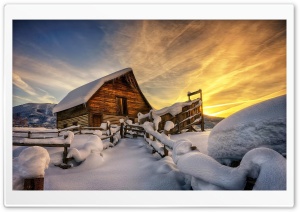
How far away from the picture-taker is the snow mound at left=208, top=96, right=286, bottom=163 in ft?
9.36

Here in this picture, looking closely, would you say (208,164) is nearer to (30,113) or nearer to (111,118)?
(30,113)

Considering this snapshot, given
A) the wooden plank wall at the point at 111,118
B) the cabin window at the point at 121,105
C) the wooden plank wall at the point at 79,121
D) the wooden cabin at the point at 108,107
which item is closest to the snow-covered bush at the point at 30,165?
the wooden cabin at the point at 108,107

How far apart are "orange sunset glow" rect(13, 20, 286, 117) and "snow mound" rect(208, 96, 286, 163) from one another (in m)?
1.08

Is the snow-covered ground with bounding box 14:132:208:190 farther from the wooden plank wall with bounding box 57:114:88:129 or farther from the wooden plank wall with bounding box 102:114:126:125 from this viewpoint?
the wooden plank wall with bounding box 102:114:126:125

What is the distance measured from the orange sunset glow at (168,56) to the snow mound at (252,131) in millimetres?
1080

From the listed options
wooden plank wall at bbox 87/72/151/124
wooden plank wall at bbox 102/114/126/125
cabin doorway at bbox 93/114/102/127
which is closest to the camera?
wooden plank wall at bbox 87/72/151/124

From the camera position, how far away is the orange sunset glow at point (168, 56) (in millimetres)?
4082

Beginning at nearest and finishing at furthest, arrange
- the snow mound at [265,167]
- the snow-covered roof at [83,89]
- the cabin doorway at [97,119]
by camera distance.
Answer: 1. the snow mound at [265,167]
2. the snow-covered roof at [83,89]
3. the cabin doorway at [97,119]

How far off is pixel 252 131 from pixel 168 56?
82.1 inches

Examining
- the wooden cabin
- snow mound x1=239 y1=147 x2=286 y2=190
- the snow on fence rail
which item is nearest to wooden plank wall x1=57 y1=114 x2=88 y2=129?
the wooden cabin

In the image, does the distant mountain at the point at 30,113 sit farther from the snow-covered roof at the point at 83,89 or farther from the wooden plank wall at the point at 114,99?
the wooden plank wall at the point at 114,99

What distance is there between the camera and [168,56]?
441 centimetres
